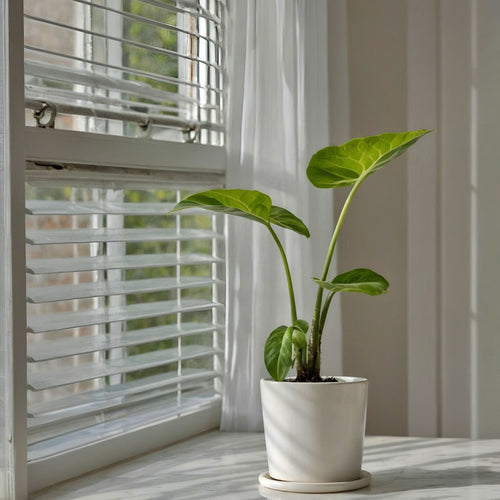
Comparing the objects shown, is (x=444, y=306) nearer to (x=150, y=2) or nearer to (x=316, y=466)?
(x=316, y=466)

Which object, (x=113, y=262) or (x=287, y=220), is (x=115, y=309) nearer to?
(x=113, y=262)

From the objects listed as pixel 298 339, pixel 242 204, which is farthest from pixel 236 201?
Result: pixel 298 339

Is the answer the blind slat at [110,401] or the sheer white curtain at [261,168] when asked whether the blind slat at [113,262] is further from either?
the blind slat at [110,401]

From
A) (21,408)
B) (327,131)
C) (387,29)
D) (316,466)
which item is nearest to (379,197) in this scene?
(327,131)

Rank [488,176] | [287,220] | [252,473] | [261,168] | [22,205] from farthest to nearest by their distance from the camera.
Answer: [488,176]
[261,168]
[252,473]
[287,220]
[22,205]

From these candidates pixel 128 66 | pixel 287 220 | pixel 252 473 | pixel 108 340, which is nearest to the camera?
pixel 287 220

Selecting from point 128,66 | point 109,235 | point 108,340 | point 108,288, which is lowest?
point 108,340

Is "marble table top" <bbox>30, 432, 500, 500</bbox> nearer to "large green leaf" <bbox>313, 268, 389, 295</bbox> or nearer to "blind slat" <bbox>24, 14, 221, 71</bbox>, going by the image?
"large green leaf" <bbox>313, 268, 389, 295</bbox>

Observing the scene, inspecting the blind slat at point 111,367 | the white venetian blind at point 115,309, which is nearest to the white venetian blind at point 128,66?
the white venetian blind at point 115,309

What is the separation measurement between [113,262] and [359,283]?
0.62 m

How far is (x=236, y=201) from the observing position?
6.02ft

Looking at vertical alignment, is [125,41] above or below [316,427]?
above

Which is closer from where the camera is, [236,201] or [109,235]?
[236,201]

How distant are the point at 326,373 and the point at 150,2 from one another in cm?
104
